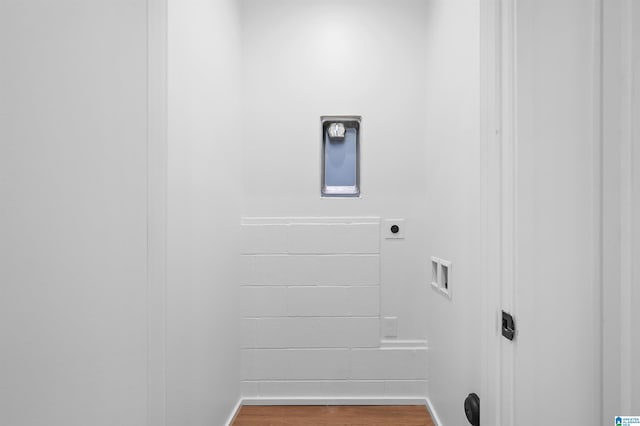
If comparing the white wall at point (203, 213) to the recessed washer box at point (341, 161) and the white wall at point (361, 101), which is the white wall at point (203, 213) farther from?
the recessed washer box at point (341, 161)

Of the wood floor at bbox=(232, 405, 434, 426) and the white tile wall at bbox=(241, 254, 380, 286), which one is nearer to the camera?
the wood floor at bbox=(232, 405, 434, 426)

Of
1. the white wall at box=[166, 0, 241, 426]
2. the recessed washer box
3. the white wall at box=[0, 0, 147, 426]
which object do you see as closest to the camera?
the white wall at box=[0, 0, 147, 426]

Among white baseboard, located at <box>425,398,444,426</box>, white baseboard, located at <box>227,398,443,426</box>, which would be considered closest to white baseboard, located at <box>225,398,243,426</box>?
white baseboard, located at <box>227,398,443,426</box>

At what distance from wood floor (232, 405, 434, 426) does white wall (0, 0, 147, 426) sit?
1.38m

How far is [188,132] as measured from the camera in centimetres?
144

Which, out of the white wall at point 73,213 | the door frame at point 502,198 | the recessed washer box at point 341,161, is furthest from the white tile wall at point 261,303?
the door frame at point 502,198

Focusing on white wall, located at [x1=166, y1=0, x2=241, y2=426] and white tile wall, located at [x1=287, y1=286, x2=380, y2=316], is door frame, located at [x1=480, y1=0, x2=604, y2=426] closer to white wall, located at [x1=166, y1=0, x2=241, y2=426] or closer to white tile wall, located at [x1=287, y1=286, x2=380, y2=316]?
white wall, located at [x1=166, y1=0, x2=241, y2=426]

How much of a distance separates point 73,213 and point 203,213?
0.90 metres

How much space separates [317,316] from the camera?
2.29m

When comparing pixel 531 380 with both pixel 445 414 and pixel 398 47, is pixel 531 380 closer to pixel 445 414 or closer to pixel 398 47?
pixel 445 414

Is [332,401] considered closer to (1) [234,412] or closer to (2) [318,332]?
(2) [318,332]

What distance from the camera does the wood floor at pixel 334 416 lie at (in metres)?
2.07

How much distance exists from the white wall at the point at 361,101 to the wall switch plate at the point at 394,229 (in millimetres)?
36

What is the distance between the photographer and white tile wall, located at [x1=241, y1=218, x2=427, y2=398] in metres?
2.28
